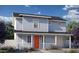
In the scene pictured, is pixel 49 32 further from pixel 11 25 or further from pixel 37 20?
pixel 11 25

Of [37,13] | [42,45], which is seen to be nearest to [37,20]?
[37,13]

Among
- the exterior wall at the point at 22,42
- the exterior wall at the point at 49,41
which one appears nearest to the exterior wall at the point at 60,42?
the exterior wall at the point at 49,41

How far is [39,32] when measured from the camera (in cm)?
582

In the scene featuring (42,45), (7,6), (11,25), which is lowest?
(42,45)

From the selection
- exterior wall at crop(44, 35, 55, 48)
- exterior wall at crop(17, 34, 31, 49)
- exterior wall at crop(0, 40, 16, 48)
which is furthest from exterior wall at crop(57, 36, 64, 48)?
exterior wall at crop(0, 40, 16, 48)

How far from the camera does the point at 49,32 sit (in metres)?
5.83

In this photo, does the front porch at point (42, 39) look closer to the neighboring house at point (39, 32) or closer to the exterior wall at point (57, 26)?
the neighboring house at point (39, 32)

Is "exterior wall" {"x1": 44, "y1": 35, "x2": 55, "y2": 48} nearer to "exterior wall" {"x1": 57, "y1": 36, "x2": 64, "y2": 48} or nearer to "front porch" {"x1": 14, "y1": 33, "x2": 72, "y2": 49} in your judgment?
"front porch" {"x1": 14, "y1": 33, "x2": 72, "y2": 49}

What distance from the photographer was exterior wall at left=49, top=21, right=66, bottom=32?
19.1 feet

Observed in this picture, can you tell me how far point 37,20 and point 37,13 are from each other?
0.52 ft

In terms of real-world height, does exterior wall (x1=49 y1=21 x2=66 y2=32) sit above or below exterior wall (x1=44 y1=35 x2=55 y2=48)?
above

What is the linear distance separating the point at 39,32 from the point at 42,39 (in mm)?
177

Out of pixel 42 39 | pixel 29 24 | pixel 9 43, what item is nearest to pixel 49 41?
pixel 42 39

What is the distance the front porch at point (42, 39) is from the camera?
5801 millimetres
